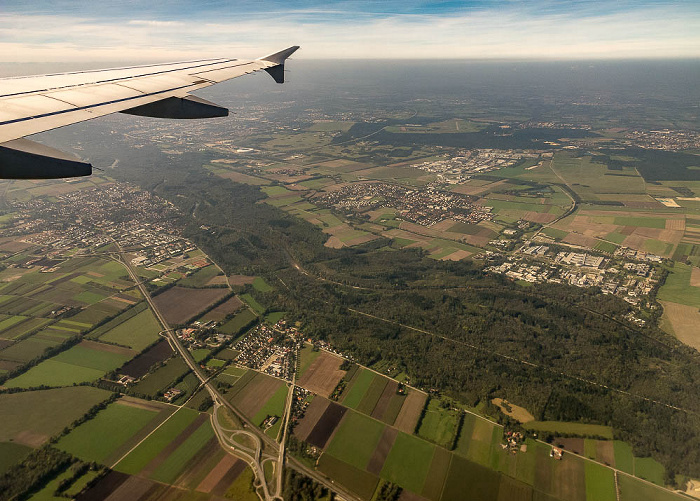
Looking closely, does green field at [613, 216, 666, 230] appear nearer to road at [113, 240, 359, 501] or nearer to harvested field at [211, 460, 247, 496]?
road at [113, 240, 359, 501]

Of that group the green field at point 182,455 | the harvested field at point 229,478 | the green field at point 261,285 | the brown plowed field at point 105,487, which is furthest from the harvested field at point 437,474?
the green field at point 261,285

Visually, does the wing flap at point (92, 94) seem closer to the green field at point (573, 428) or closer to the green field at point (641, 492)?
the green field at point (573, 428)

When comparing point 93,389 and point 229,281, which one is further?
point 229,281

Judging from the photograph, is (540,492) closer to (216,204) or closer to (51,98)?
(51,98)

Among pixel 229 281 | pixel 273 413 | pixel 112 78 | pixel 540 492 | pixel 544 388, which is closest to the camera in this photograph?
pixel 112 78

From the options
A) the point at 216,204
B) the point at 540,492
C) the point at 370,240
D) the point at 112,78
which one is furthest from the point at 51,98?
the point at 216,204

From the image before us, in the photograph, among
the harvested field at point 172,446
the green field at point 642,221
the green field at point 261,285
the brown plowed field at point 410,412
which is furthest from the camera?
the green field at point 642,221
